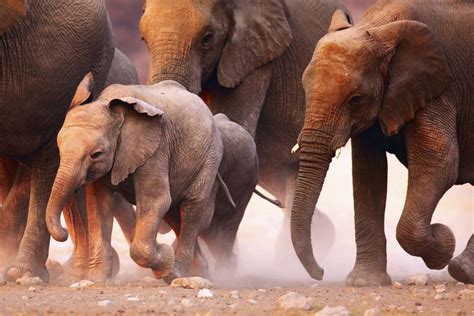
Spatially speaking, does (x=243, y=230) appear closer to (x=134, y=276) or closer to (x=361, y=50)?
(x=134, y=276)

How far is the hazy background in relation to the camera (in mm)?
13023

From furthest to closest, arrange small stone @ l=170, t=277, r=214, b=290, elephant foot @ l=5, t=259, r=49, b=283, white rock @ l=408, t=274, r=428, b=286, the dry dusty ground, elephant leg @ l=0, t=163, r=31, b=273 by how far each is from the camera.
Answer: elephant leg @ l=0, t=163, r=31, b=273
elephant foot @ l=5, t=259, r=49, b=283
white rock @ l=408, t=274, r=428, b=286
small stone @ l=170, t=277, r=214, b=290
the dry dusty ground

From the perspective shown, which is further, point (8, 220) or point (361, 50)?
point (8, 220)

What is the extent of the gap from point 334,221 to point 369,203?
6.27 m

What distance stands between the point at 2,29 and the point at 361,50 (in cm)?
214

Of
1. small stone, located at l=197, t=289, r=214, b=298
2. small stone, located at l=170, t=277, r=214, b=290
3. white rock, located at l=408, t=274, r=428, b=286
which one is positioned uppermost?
white rock, located at l=408, t=274, r=428, b=286

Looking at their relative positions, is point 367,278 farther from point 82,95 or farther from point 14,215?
point 14,215

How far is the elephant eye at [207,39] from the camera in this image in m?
11.7

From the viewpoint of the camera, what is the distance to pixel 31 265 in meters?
10.1

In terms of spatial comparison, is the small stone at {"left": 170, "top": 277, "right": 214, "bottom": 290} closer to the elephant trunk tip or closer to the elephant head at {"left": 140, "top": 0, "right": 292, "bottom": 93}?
the elephant trunk tip

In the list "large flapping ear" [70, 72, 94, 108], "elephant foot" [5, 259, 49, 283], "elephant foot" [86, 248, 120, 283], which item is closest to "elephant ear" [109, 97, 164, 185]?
"large flapping ear" [70, 72, 94, 108]

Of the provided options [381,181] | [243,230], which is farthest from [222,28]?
[243,230]

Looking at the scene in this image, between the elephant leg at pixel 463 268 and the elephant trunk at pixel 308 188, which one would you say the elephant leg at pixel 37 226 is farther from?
the elephant leg at pixel 463 268

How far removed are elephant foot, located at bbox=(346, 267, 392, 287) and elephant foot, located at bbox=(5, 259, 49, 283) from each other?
1.90 m
